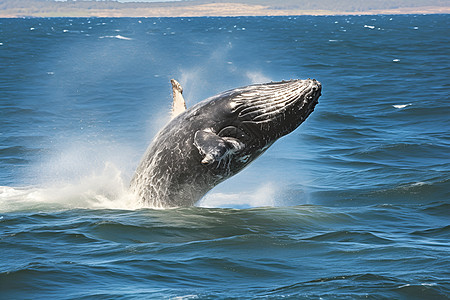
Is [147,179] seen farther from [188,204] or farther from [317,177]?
[317,177]

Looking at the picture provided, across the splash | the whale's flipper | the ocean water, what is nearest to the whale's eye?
the whale's flipper

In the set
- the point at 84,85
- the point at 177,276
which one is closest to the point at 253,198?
the point at 177,276

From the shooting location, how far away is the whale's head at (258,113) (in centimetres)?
972

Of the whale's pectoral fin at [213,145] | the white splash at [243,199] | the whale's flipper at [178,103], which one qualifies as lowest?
the white splash at [243,199]

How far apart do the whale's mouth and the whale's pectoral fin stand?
1.31ft

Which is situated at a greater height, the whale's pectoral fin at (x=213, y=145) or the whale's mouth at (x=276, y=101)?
the whale's mouth at (x=276, y=101)

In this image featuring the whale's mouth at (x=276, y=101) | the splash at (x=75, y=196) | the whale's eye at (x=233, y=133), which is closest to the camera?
the whale's mouth at (x=276, y=101)

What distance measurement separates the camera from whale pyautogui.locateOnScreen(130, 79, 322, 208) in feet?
31.9

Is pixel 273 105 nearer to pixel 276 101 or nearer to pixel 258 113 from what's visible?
pixel 276 101

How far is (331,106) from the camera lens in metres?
27.3

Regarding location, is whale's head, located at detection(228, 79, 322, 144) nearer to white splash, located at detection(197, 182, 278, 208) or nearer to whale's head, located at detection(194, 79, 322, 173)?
whale's head, located at detection(194, 79, 322, 173)

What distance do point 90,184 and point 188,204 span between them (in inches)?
130

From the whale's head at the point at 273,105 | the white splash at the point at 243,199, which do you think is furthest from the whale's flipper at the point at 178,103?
the white splash at the point at 243,199

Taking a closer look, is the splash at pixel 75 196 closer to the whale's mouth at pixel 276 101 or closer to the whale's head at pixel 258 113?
the whale's head at pixel 258 113
